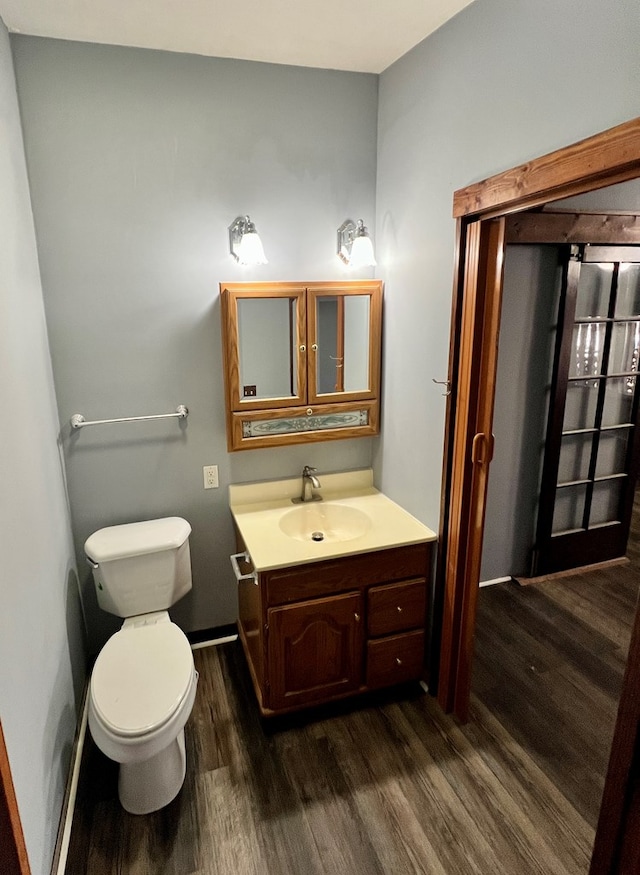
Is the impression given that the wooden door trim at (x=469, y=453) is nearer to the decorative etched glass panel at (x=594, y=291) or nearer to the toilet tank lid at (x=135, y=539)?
the toilet tank lid at (x=135, y=539)

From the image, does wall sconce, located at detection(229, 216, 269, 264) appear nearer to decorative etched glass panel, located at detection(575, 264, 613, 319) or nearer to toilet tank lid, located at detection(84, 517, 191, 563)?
toilet tank lid, located at detection(84, 517, 191, 563)

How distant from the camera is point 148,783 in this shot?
5.82 ft

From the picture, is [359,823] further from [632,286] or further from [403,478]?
[632,286]

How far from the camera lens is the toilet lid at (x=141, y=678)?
1633 mm

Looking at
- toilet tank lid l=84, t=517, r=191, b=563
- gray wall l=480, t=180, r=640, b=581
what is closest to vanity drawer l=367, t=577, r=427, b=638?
toilet tank lid l=84, t=517, r=191, b=563

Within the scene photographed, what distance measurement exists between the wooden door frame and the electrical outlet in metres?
1.03

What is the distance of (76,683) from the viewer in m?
2.12

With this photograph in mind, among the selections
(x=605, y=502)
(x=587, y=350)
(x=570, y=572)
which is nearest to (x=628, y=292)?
(x=587, y=350)

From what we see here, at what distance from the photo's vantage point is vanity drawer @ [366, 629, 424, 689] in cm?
215

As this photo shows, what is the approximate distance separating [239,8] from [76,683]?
2.51 m

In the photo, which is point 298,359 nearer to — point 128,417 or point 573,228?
point 128,417

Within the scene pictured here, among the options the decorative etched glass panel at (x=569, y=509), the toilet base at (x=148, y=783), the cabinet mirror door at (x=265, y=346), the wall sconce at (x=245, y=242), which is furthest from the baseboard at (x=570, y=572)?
the wall sconce at (x=245, y=242)

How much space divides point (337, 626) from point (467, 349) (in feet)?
3.85

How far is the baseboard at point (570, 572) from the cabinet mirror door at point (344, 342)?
5.43 feet
